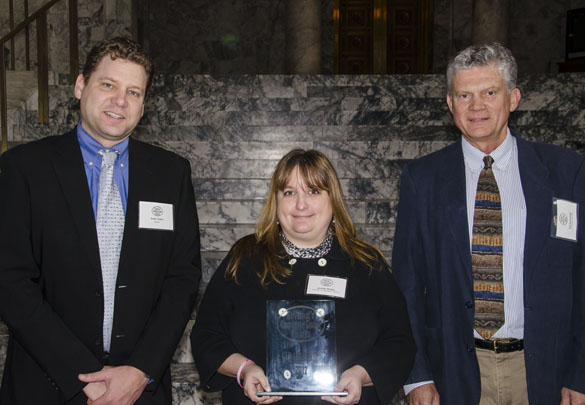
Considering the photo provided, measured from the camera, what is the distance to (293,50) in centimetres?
1036

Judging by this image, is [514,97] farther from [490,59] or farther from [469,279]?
[469,279]

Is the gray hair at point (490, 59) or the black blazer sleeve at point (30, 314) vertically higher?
the gray hair at point (490, 59)

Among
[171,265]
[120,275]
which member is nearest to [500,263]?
[171,265]

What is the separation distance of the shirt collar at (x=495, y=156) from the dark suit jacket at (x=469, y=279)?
45 mm

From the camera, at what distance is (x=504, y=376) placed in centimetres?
231

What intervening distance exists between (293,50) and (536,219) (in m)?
8.61

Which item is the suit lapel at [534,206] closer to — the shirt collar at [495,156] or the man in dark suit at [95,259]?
the shirt collar at [495,156]

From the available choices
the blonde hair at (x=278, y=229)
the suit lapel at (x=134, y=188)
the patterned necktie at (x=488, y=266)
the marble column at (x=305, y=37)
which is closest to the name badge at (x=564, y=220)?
the patterned necktie at (x=488, y=266)

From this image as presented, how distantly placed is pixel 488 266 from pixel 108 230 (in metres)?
1.59

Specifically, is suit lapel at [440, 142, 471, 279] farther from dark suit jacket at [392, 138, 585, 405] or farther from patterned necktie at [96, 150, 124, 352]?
patterned necktie at [96, 150, 124, 352]

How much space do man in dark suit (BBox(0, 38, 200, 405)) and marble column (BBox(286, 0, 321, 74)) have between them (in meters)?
8.24

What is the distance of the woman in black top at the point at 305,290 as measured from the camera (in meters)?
2.13

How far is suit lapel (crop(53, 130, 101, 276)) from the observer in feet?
6.93

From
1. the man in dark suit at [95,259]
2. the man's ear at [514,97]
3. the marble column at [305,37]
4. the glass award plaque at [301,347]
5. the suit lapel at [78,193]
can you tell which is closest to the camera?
the glass award plaque at [301,347]
